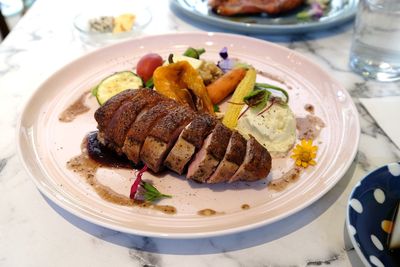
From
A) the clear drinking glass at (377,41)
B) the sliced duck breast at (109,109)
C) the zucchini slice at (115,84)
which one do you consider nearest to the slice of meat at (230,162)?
the sliced duck breast at (109,109)

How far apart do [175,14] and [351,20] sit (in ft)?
4.60

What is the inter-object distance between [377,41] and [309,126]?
0.79 metres

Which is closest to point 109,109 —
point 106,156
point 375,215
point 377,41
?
point 106,156

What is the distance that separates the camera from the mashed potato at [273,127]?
6.31 ft

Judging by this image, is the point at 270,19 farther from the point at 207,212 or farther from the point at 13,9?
the point at 13,9

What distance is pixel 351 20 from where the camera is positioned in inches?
122

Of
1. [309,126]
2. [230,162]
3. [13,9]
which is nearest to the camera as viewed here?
[230,162]

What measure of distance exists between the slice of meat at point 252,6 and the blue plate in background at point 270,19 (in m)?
0.04

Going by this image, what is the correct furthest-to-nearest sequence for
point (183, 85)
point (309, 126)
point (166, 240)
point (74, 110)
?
point (183, 85) → point (74, 110) → point (309, 126) → point (166, 240)

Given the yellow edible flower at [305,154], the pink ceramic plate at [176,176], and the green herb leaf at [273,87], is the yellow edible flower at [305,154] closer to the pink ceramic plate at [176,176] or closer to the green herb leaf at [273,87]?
the pink ceramic plate at [176,176]

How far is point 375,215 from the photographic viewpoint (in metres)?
1.38

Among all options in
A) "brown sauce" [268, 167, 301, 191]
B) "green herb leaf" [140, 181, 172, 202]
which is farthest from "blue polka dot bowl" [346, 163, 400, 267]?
"green herb leaf" [140, 181, 172, 202]

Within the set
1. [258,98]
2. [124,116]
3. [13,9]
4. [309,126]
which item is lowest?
[13,9]

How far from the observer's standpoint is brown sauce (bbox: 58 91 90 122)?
2133mm
